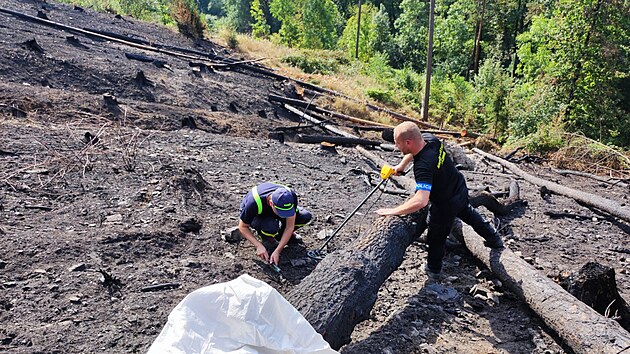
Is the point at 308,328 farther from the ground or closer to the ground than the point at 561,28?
closer to the ground

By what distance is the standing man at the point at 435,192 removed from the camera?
382 cm

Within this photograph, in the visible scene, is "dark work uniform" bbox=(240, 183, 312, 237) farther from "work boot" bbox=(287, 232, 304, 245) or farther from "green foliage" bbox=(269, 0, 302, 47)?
"green foliage" bbox=(269, 0, 302, 47)

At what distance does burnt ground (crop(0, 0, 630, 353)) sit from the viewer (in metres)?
3.19

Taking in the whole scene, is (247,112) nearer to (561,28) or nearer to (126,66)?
(126,66)

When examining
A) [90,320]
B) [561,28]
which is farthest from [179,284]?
[561,28]

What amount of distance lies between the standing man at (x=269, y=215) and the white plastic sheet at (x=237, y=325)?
146cm

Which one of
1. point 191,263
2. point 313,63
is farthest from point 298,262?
point 313,63

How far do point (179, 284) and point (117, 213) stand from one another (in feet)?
4.64

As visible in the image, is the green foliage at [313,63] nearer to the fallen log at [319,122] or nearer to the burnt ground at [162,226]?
the fallen log at [319,122]

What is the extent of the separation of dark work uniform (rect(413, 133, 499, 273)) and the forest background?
8.19 metres

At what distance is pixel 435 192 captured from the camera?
4.12 metres

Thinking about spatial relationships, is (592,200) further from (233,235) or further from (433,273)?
(233,235)

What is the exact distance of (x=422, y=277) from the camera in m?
4.48

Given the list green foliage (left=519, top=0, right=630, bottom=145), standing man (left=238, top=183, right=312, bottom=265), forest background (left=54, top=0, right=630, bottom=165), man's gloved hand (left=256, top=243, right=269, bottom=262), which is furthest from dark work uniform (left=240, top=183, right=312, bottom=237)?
green foliage (left=519, top=0, right=630, bottom=145)
